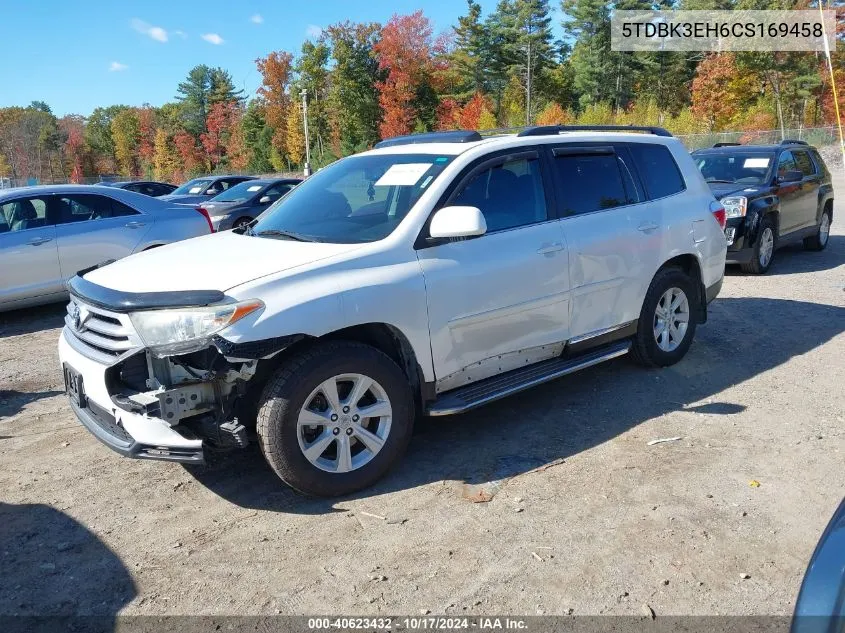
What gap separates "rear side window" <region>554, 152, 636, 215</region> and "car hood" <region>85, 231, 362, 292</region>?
1726mm

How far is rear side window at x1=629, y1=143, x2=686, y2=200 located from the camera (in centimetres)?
548

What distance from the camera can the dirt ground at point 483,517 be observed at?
9.62ft

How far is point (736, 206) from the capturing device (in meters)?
9.42

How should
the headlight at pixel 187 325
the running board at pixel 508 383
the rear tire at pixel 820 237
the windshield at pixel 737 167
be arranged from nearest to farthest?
the headlight at pixel 187 325, the running board at pixel 508 383, the windshield at pixel 737 167, the rear tire at pixel 820 237

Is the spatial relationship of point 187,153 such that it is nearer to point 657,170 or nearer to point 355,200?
point 657,170

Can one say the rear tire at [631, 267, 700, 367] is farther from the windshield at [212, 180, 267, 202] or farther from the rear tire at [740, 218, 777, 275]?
the windshield at [212, 180, 267, 202]

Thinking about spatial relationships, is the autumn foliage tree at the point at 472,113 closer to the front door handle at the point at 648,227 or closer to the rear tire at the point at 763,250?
the rear tire at the point at 763,250

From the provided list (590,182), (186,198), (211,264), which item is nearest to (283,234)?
(211,264)

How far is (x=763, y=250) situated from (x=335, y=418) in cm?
828

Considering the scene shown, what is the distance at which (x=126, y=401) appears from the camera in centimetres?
348

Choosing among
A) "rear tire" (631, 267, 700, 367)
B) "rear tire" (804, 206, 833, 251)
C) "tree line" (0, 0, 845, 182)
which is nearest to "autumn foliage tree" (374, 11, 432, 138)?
"tree line" (0, 0, 845, 182)

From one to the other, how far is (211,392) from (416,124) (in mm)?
61113

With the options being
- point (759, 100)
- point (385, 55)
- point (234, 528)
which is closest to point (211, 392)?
point (234, 528)

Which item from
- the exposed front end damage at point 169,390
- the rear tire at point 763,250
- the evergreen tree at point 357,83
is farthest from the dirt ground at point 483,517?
the evergreen tree at point 357,83
